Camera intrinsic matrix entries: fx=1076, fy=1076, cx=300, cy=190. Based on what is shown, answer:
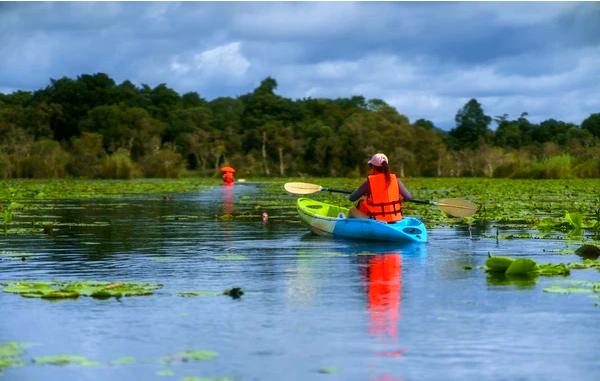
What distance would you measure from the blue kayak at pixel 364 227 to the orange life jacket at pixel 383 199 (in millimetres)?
241

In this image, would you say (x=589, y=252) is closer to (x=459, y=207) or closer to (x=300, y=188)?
(x=459, y=207)

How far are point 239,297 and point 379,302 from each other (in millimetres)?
1592

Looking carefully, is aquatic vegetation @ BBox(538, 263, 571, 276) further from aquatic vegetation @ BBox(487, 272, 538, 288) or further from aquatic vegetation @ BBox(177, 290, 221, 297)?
aquatic vegetation @ BBox(177, 290, 221, 297)

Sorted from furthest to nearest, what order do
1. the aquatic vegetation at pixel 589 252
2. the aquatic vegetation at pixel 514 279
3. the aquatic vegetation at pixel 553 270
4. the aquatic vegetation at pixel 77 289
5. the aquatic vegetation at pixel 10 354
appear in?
the aquatic vegetation at pixel 589 252, the aquatic vegetation at pixel 553 270, the aquatic vegetation at pixel 514 279, the aquatic vegetation at pixel 77 289, the aquatic vegetation at pixel 10 354

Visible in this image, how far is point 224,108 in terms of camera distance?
Answer: 15238cm

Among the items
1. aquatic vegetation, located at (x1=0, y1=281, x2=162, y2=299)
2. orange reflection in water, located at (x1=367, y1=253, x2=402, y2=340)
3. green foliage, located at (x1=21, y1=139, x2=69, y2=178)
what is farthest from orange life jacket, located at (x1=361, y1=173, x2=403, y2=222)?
green foliage, located at (x1=21, y1=139, x2=69, y2=178)

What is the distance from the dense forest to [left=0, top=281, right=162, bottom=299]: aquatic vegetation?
55.7 metres

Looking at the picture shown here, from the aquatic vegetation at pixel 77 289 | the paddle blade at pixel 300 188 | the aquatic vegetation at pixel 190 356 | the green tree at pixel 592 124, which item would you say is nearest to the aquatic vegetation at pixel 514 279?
the aquatic vegetation at pixel 77 289

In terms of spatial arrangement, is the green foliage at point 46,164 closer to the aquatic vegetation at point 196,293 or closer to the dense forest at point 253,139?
the dense forest at point 253,139

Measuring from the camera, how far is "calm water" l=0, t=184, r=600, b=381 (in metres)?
8.61

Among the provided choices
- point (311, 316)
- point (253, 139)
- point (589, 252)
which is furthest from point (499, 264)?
point (253, 139)

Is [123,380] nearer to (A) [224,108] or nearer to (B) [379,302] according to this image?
(B) [379,302]

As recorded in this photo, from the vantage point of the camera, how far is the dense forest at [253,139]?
3187 inches

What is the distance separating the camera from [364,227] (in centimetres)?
1923
